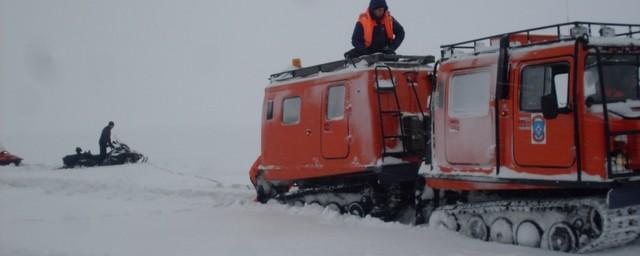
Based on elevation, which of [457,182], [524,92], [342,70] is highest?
[342,70]

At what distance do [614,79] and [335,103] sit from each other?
5.08m

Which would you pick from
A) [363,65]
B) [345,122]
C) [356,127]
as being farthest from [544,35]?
[345,122]

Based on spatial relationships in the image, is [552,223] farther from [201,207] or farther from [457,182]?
[201,207]

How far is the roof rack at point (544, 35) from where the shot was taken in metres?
8.26

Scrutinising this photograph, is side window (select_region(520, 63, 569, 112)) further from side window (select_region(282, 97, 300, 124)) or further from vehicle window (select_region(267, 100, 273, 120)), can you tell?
vehicle window (select_region(267, 100, 273, 120))

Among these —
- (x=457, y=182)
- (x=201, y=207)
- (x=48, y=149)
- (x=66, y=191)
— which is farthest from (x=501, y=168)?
(x=48, y=149)

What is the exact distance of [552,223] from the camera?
27.5ft

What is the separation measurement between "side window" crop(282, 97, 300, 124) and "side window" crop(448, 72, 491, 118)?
13.2 feet

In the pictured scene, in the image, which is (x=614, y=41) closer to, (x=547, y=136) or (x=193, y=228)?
(x=547, y=136)

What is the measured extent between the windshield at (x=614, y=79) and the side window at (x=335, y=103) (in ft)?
15.8

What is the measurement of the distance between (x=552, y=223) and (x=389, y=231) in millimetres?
2552

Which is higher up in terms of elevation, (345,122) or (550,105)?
(345,122)

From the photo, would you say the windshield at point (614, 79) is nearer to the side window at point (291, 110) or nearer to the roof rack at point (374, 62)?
the roof rack at point (374, 62)

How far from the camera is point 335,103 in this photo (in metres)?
12.1
